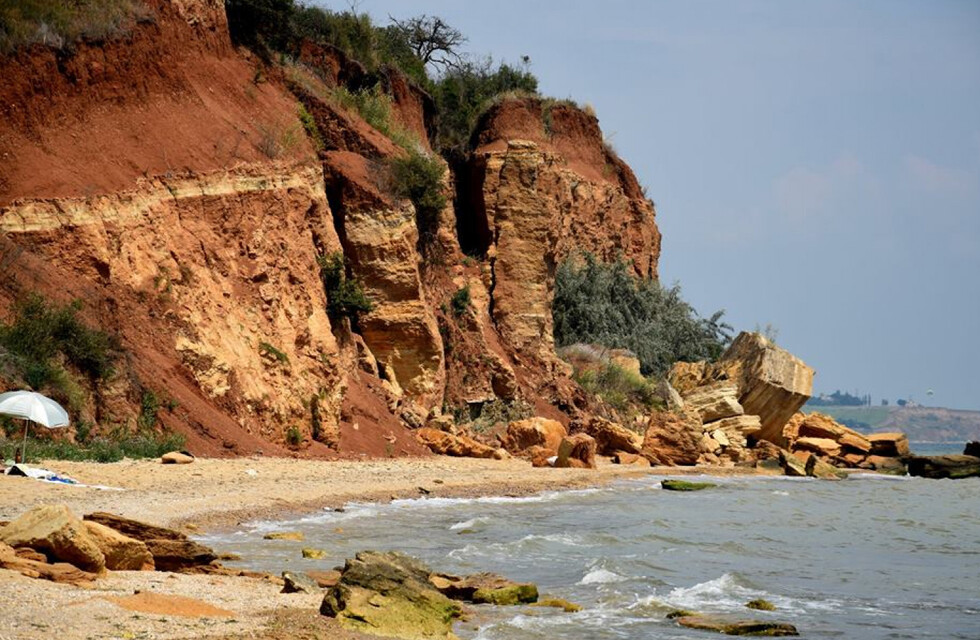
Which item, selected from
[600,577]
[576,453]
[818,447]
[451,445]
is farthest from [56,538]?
[818,447]

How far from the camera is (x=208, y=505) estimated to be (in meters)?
16.4

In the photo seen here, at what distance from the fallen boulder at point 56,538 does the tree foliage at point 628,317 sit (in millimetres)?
34723

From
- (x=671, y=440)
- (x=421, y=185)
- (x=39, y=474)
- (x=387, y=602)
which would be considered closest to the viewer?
(x=387, y=602)

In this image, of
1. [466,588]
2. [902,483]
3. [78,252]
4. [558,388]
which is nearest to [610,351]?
[558,388]

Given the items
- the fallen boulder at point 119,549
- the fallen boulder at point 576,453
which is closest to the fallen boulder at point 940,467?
the fallen boulder at point 576,453

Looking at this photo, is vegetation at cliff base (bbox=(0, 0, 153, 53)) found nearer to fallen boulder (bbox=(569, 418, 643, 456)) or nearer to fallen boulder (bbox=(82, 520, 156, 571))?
fallen boulder (bbox=(82, 520, 156, 571))

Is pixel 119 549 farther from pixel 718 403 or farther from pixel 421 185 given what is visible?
pixel 718 403

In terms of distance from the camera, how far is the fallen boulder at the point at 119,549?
10.5 m

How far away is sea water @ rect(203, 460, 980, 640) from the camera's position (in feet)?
40.1

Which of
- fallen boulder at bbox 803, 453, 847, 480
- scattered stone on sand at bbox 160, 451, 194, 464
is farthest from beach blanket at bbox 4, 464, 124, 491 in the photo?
fallen boulder at bbox 803, 453, 847, 480

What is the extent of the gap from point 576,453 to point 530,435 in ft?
6.71

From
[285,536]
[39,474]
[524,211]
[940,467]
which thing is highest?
[524,211]

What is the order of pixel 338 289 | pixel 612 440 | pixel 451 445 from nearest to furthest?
pixel 451 445
pixel 338 289
pixel 612 440

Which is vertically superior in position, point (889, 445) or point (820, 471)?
point (889, 445)
